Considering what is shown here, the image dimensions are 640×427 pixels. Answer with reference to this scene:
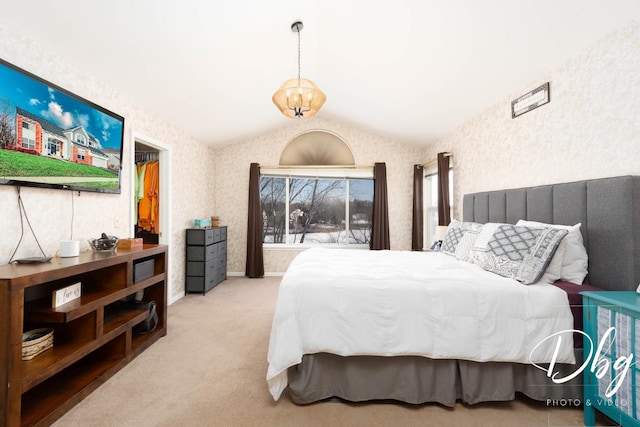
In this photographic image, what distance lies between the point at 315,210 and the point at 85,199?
352 cm

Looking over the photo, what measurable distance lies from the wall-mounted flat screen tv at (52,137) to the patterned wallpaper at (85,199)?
0.12 meters

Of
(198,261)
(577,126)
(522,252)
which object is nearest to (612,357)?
(522,252)

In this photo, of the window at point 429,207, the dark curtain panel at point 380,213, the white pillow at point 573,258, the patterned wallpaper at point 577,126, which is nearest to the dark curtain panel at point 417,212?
the window at point 429,207

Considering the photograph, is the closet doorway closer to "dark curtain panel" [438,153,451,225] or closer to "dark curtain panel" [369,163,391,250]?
"dark curtain panel" [369,163,391,250]

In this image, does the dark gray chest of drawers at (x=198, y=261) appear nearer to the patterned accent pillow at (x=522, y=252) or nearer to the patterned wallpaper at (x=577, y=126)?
the patterned accent pillow at (x=522, y=252)

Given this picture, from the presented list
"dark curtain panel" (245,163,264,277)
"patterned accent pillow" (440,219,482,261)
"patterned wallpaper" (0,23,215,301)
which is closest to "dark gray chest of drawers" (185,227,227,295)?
"patterned wallpaper" (0,23,215,301)

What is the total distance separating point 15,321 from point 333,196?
4.37 m

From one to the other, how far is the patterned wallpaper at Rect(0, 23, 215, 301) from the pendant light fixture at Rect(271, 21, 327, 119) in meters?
1.55

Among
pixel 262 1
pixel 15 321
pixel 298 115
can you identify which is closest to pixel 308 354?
pixel 15 321

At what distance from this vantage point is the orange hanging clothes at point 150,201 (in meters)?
3.56

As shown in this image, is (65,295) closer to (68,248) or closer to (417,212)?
(68,248)

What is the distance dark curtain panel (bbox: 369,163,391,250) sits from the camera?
4891 millimetres

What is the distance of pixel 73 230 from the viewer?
2166 millimetres

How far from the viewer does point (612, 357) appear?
136cm
